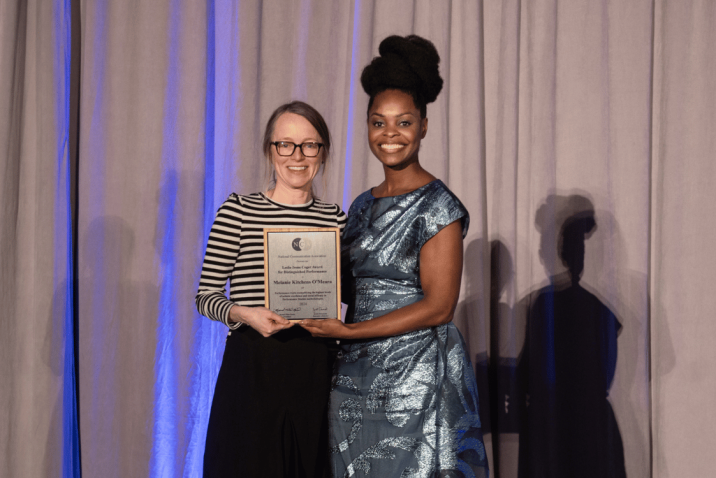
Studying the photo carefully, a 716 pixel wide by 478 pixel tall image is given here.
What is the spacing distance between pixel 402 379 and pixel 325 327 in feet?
0.84

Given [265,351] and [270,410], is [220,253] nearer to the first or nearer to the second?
[265,351]

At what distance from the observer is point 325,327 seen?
133cm

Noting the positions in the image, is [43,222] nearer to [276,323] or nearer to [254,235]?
[254,235]

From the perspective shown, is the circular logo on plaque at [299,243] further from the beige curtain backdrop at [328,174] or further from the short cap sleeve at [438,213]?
the beige curtain backdrop at [328,174]

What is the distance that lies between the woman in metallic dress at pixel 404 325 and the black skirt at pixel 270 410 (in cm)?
8

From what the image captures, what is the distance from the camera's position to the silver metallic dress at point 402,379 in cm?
139

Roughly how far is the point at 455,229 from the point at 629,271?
55.2 inches

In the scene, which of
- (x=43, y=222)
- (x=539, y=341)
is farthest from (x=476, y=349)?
→ (x=43, y=222)

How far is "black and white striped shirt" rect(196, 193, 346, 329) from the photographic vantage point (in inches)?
56.0

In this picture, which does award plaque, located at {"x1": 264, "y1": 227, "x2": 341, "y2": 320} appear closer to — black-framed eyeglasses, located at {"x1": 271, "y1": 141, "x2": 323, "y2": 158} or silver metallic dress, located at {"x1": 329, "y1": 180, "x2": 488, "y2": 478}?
silver metallic dress, located at {"x1": 329, "y1": 180, "x2": 488, "y2": 478}

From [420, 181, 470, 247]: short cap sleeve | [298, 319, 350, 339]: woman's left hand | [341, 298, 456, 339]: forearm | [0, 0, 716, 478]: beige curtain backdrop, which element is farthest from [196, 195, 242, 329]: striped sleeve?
[0, 0, 716, 478]: beige curtain backdrop

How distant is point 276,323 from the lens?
4.26 ft

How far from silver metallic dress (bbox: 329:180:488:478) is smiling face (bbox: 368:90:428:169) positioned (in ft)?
0.39

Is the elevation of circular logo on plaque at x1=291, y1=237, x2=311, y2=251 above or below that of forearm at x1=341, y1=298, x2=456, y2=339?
above
